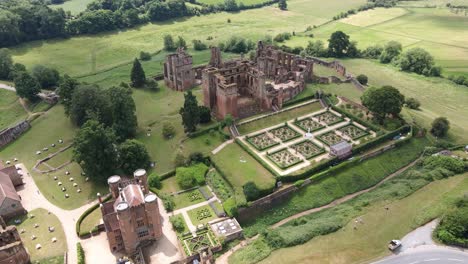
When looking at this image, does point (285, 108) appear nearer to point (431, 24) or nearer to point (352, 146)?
point (352, 146)

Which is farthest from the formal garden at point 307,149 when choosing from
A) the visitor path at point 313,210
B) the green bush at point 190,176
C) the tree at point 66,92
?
the tree at point 66,92

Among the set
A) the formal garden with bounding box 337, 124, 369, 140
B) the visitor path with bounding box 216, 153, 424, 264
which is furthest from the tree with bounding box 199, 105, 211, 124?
the visitor path with bounding box 216, 153, 424, 264

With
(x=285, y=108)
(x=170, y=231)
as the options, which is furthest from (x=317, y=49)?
(x=170, y=231)

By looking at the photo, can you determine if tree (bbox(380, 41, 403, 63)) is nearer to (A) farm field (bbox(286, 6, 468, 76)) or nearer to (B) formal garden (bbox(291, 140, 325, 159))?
(A) farm field (bbox(286, 6, 468, 76))

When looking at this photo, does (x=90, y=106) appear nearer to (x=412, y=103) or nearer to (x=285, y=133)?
(x=285, y=133)

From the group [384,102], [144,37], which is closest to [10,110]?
[144,37]

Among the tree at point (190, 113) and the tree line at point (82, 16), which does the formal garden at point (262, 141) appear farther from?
the tree line at point (82, 16)
